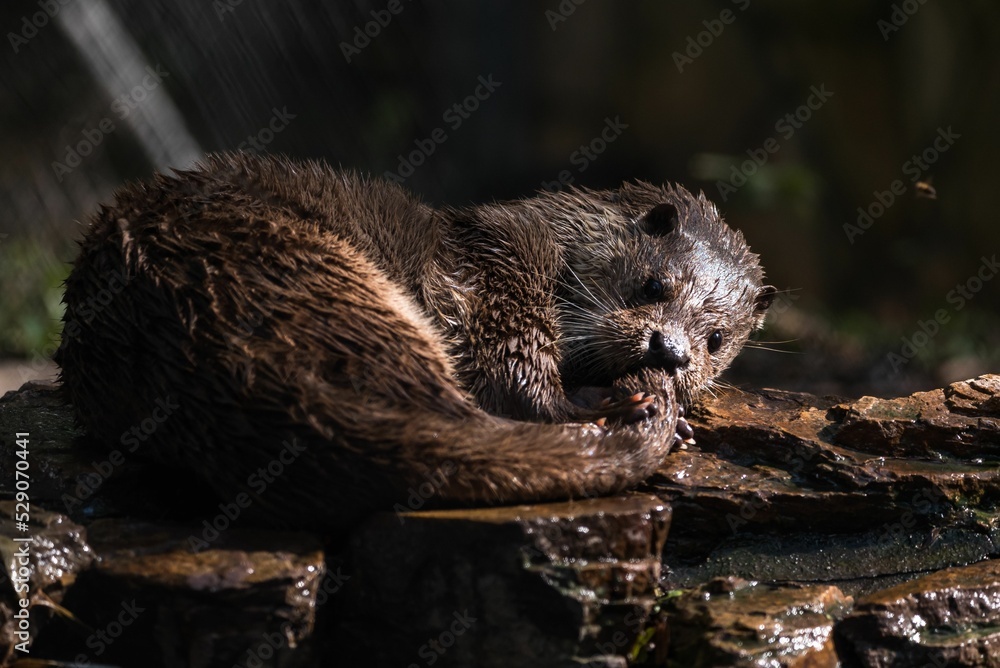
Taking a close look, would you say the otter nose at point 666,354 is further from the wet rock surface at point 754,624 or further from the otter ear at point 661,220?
the wet rock surface at point 754,624

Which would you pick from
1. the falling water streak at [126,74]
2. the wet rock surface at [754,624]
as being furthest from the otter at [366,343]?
the falling water streak at [126,74]

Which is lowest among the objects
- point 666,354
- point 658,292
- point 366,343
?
point 366,343

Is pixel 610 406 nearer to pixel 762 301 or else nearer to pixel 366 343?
pixel 366 343

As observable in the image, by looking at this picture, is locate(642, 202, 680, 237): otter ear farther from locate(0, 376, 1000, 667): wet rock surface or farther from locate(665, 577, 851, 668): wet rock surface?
locate(665, 577, 851, 668): wet rock surface

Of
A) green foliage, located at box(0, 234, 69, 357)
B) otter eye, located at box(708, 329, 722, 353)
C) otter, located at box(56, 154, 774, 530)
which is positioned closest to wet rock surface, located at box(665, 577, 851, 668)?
otter, located at box(56, 154, 774, 530)

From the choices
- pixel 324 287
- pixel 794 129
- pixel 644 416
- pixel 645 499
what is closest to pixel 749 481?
pixel 644 416

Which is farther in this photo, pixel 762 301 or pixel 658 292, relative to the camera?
pixel 762 301

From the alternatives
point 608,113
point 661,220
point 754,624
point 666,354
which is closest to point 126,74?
point 608,113
